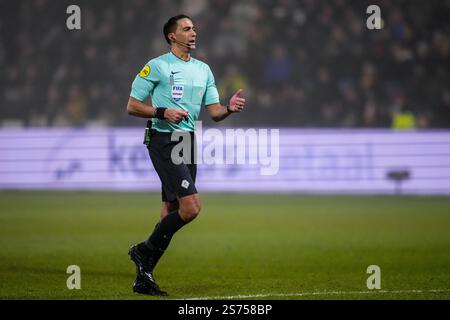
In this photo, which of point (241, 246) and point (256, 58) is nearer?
point (241, 246)

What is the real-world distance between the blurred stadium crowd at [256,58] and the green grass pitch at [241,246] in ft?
10.4

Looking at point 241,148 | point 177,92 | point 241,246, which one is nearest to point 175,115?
point 177,92

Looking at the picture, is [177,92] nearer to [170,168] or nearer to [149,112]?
[149,112]

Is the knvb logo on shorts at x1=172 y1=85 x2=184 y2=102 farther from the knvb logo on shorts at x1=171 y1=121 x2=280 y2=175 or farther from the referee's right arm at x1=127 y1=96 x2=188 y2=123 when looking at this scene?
the knvb logo on shorts at x1=171 y1=121 x2=280 y2=175

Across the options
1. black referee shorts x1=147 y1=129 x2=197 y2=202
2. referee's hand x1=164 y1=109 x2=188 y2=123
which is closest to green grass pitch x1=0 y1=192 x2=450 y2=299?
black referee shorts x1=147 y1=129 x2=197 y2=202

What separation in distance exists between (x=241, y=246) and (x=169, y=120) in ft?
13.8

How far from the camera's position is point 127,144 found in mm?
19312

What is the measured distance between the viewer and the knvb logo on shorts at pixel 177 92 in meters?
8.12

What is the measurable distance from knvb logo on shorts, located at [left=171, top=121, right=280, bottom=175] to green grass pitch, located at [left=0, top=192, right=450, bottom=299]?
741mm

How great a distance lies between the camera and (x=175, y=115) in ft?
25.4

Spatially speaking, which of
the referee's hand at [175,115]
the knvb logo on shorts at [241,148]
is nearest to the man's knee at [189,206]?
the referee's hand at [175,115]
